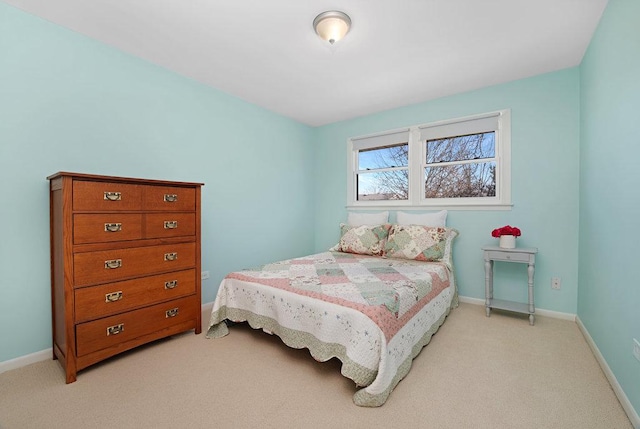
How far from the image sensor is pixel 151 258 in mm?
2070

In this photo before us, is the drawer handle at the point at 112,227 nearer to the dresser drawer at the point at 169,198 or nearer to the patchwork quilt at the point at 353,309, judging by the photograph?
the dresser drawer at the point at 169,198

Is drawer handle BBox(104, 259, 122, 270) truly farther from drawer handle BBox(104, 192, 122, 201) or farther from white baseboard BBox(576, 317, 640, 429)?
white baseboard BBox(576, 317, 640, 429)

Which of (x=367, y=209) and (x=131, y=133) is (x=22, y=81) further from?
(x=367, y=209)

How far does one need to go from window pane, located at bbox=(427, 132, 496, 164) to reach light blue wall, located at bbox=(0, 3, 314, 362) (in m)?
2.12

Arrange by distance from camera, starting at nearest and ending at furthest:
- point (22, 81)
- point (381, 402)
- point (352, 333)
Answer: point (381, 402) < point (352, 333) < point (22, 81)

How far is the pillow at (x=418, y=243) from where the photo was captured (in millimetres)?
2918

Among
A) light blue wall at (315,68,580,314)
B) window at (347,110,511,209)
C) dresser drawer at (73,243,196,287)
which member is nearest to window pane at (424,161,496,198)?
window at (347,110,511,209)

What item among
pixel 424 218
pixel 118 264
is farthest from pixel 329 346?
pixel 424 218

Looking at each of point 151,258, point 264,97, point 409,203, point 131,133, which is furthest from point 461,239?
point 131,133

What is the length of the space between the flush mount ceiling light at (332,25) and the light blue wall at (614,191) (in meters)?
1.57

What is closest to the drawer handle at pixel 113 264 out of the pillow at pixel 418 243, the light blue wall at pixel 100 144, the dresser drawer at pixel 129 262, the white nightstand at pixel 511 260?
the dresser drawer at pixel 129 262

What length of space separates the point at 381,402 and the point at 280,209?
2797 millimetres

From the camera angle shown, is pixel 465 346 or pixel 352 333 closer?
pixel 352 333

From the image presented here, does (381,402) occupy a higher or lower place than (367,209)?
lower
